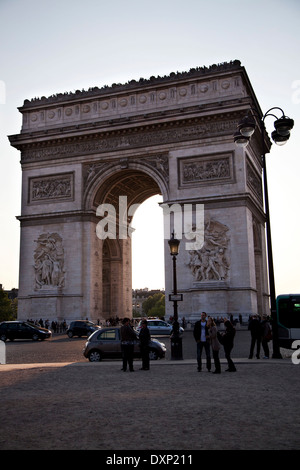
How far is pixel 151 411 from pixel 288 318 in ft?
47.7

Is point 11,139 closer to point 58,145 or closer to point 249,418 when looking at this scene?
point 58,145

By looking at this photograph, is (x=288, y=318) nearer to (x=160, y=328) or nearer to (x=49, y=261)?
(x=160, y=328)

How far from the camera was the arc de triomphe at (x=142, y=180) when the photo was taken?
32594 mm

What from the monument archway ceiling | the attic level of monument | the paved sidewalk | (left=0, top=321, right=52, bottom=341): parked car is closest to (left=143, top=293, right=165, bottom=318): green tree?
the monument archway ceiling

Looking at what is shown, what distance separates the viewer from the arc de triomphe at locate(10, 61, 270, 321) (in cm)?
3259

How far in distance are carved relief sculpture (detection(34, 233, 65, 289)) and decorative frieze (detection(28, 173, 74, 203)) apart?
9.83ft

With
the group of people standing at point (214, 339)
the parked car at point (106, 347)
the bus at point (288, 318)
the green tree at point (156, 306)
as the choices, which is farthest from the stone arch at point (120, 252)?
the green tree at point (156, 306)

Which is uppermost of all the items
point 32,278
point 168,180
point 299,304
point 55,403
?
point 168,180

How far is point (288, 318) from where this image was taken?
66.5 feet

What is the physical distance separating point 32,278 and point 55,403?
1197 inches

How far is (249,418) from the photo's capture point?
6.32 metres

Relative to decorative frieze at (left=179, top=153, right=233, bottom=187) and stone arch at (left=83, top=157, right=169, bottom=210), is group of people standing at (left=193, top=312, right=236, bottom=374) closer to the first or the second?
decorative frieze at (left=179, top=153, right=233, bottom=187)

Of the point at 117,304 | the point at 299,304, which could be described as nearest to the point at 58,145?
the point at 117,304
